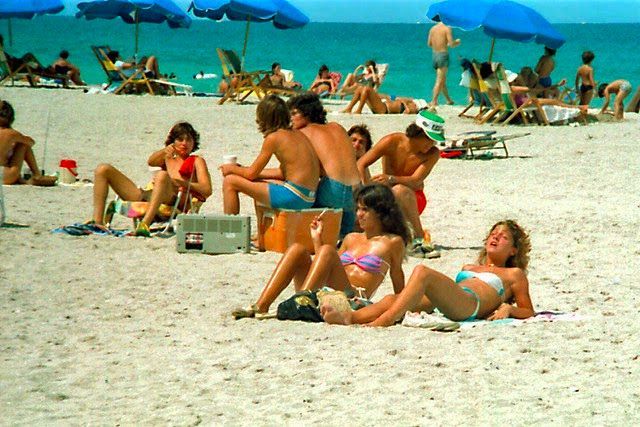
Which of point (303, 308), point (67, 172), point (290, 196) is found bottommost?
point (303, 308)

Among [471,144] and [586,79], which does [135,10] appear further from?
[471,144]

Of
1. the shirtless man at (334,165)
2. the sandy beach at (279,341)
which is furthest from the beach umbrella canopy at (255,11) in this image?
the shirtless man at (334,165)

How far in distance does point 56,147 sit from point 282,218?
5860 millimetres

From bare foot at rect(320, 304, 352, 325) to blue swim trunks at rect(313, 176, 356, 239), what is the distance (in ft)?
7.00

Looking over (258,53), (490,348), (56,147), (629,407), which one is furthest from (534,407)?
(258,53)

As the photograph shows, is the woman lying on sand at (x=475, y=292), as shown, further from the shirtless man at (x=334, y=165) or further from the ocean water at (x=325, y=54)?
the ocean water at (x=325, y=54)

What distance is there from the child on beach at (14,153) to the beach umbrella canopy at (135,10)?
11428mm

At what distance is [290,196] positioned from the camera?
7.86 metres

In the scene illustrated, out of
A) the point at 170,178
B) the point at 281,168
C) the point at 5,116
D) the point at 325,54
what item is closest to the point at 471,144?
the point at 5,116

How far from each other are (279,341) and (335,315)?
1.24 ft

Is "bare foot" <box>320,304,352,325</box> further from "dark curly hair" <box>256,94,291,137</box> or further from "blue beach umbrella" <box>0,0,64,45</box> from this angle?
"blue beach umbrella" <box>0,0,64,45</box>

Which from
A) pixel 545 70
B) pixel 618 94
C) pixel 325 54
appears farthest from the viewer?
pixel 325 54

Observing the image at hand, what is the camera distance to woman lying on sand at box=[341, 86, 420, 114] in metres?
17.4

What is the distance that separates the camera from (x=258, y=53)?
62.8m
